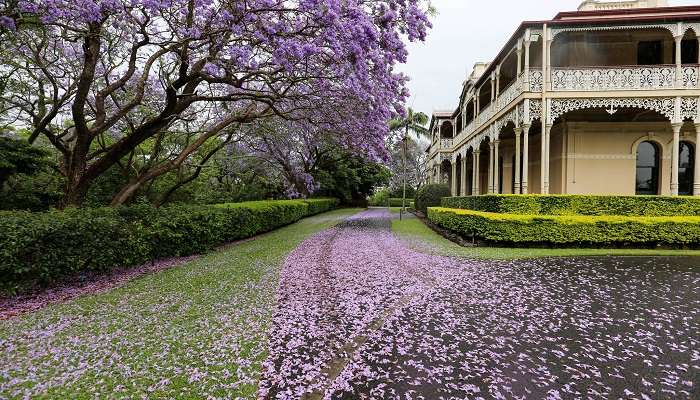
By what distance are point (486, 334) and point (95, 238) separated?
20.4 ft

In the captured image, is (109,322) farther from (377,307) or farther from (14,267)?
(377,307)

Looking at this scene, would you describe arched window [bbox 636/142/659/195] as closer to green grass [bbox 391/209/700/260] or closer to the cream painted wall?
the cream painted wall

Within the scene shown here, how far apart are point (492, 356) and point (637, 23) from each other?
44.3 ft

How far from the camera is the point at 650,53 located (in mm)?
13383

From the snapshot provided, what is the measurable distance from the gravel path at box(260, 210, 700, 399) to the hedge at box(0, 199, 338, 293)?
10.1ft

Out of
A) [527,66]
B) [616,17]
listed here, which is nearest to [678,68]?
[616,17]

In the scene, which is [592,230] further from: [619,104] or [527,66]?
[527,66]

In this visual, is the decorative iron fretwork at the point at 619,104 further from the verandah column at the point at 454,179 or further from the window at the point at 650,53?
the verandah column at the point at 454,179

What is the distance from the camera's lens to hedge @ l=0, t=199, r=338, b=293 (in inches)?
191

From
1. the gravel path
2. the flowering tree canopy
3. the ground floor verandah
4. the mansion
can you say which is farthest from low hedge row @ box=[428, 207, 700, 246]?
the flowering tree canopy

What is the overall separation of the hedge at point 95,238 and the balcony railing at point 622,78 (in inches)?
481

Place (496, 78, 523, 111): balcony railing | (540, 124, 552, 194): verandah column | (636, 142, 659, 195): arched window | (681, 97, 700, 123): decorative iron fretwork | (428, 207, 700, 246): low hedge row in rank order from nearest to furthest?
(428, 207, 700, 246): low hedge row, (681, 97, 700, 123): decorative iron fretwork, (540, 124, 552, 194): verandah column, (496, 78, 523, 111): balcony railing, (636, 142, 659, 195): arched window

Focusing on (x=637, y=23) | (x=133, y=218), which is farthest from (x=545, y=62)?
(x=133, y=218)

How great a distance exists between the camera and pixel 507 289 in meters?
5.85
